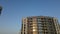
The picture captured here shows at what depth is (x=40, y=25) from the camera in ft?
70.2

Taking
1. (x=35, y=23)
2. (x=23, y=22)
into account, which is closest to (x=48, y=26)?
(x=35, y=23)

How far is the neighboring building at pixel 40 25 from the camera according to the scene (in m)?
21.0

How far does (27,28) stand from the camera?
68.3 ft

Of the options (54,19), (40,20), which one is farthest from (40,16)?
(54,19)

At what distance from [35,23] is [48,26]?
1767 millimetres

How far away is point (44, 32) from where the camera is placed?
21219 mm

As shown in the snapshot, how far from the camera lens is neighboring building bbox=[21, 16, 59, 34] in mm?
20984

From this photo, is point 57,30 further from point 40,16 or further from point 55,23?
point 40,16

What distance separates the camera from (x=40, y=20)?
2144 centimetres

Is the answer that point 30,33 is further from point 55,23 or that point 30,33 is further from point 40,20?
point 55,23

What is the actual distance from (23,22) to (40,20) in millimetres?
2302

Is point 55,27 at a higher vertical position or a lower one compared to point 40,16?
lower

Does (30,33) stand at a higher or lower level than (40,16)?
lower

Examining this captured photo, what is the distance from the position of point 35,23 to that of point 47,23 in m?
1.61
